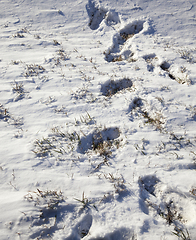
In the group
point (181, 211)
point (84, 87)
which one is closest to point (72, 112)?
point (84, 87)

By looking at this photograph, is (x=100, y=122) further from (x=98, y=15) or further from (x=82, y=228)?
(x=98, y=15)

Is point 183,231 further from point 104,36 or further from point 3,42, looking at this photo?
point 3,42

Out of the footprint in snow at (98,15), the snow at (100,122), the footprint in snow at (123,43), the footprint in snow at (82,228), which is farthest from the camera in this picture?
the footprint in snow at (98,15)

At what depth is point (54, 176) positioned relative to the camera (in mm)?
2166

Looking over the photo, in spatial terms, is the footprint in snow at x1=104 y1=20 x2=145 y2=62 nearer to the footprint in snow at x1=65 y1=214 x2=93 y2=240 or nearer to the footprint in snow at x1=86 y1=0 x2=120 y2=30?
the footprint in snow at x1=86 y1=0 x2=120 y2=30

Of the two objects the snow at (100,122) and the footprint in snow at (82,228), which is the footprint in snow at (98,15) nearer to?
the snow at (100,122)

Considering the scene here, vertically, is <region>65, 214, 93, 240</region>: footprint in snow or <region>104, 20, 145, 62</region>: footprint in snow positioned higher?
<region>104, 20, 145, 62</region>: footprint in snow

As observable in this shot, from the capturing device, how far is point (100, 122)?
2.76m

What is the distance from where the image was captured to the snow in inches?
73.7

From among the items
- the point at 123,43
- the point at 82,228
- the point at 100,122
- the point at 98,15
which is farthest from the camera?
the point at 98,15

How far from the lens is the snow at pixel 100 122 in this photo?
73.7 inches

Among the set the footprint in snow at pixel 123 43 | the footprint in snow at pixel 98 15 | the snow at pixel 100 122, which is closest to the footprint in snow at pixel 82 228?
the snow at pixel 100 122

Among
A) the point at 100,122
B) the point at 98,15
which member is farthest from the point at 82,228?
the point at 98,15

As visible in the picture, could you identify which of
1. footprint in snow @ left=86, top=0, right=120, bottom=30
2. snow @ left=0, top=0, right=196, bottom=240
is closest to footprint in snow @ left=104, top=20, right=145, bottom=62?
snow @ left=0, top=0, right=196, bottom=240
